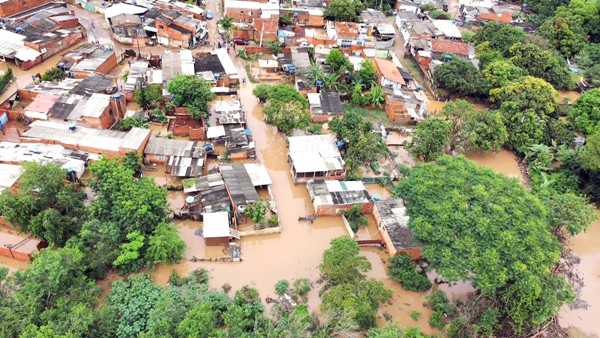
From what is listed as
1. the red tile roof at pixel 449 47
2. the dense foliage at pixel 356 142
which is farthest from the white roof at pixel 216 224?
the red tile roof at pixel 449 47

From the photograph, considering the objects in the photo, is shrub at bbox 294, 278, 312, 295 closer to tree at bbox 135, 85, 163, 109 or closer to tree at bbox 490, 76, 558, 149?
tree at bbox 135, 85, 163, 109

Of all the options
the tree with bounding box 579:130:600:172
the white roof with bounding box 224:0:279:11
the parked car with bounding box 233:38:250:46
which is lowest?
the parked car with bounding box 233:38:250:46

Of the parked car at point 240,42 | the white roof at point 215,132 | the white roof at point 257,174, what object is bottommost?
the white roof at point 257,174

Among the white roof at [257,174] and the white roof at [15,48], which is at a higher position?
the white roof at [15,48]

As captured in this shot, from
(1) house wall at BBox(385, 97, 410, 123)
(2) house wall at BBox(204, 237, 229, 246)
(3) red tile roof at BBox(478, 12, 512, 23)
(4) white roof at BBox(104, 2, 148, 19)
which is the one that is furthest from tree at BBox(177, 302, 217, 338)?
(3) red tile roof at BBox(478, 12, 512, 23)

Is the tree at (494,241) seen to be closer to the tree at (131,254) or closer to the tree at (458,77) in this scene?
the tree at (131,254)

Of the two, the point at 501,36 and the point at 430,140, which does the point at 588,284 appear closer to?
the point at 430,140
